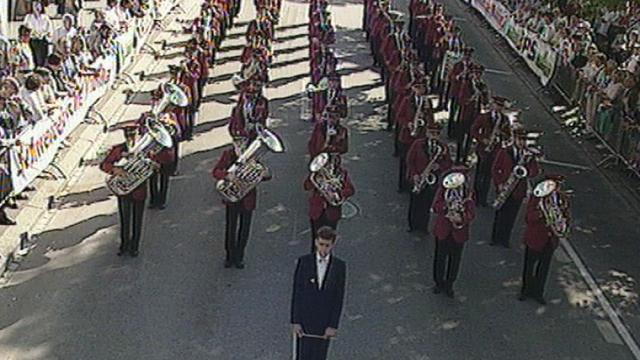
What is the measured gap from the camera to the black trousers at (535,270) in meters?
10.7

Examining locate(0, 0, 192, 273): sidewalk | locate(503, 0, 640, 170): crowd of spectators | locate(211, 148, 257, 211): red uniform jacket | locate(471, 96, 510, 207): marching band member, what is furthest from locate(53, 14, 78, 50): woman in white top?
locate(503, 0, 640, 170): crowd of spectators

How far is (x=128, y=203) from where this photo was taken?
11.1m

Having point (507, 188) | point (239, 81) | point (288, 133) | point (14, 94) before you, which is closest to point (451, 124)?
point (288, 133)

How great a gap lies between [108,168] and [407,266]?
3.76 meters

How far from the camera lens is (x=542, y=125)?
19.0 metres

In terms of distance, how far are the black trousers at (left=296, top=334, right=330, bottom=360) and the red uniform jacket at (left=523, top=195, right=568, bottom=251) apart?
10.8 feet

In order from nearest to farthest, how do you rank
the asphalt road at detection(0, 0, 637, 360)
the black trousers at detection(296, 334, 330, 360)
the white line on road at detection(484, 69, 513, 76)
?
the black trousers at detection(296, 334, 330, 360) < the asphalt road at detection(0, 0, 637, 360) < the white line on road at detection(484, 69, 513, 76)

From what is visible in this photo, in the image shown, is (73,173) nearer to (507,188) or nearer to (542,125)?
(507,188)

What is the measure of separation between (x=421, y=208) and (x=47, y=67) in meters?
6.34

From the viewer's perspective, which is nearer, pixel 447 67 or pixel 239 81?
pixel 239 81

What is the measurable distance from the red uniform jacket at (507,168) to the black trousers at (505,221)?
24 cm

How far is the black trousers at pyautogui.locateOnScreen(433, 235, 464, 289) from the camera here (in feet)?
34.9

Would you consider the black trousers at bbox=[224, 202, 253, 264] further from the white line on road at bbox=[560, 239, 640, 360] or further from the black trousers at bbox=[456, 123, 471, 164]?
the black trousers at bbox=[456, 123, 471, 164]

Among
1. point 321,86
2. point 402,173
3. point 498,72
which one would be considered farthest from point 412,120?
point 498,72
